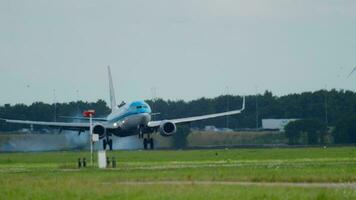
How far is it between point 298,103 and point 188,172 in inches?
5062

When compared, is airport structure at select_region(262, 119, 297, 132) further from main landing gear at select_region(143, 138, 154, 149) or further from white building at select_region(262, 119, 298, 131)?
main landing gear at select_region(143, 138, 154, 149)

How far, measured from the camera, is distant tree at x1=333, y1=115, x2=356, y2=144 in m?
134

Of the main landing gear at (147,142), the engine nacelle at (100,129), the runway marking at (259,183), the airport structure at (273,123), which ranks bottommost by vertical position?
the runway marking at (259,183)

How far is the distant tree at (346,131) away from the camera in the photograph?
134m

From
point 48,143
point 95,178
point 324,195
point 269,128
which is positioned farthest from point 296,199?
point 269,128

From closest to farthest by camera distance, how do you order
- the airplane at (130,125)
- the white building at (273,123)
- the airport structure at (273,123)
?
the airplane at (130,125) → the airport structure at (273,123) → the white building at (273,123)

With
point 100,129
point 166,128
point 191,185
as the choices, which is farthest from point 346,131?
point 191,185

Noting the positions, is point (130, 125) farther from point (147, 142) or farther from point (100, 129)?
point (147, 142)

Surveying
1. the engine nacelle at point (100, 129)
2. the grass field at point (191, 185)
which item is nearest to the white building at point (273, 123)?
the engine nacelle at point (100, 129)

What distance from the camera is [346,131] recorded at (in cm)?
13525

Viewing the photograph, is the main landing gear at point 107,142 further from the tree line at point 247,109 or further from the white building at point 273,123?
the white building at point 273,123

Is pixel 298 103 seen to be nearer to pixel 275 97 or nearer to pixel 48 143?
pixel 275 97

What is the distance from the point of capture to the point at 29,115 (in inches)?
6964

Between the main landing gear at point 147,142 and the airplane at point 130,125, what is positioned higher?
the airplane at point 130,125
